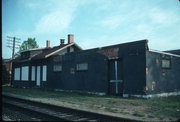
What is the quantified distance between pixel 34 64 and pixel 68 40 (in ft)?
22.9

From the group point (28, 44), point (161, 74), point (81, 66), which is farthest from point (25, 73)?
point (28, 44)

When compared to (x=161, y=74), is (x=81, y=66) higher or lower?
higher

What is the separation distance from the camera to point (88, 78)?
16469 mm

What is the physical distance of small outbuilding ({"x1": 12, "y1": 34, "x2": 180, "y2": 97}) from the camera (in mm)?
13273

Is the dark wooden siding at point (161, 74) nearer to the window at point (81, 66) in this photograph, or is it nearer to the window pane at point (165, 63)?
the window pane at point (165, 63)

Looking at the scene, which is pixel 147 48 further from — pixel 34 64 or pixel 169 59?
pixel 34 64

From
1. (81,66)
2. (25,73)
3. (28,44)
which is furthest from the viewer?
(28,44)

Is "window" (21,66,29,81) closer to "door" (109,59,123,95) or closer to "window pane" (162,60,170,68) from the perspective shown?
"door" (109,59,123,95)

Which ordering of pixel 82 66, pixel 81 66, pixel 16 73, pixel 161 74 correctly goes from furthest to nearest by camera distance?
pixel 16 73
pixel 81 66
pixel 82 66
pixel 161 74

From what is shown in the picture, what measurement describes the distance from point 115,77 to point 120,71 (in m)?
0.65

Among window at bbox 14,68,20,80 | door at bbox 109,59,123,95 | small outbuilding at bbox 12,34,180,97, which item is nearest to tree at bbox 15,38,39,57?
window at bbox 14,68,20,80

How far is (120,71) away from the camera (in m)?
14.5

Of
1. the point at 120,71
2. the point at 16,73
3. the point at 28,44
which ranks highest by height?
the point at 28,44

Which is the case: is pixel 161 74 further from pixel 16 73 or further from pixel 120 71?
pixel 16 73
